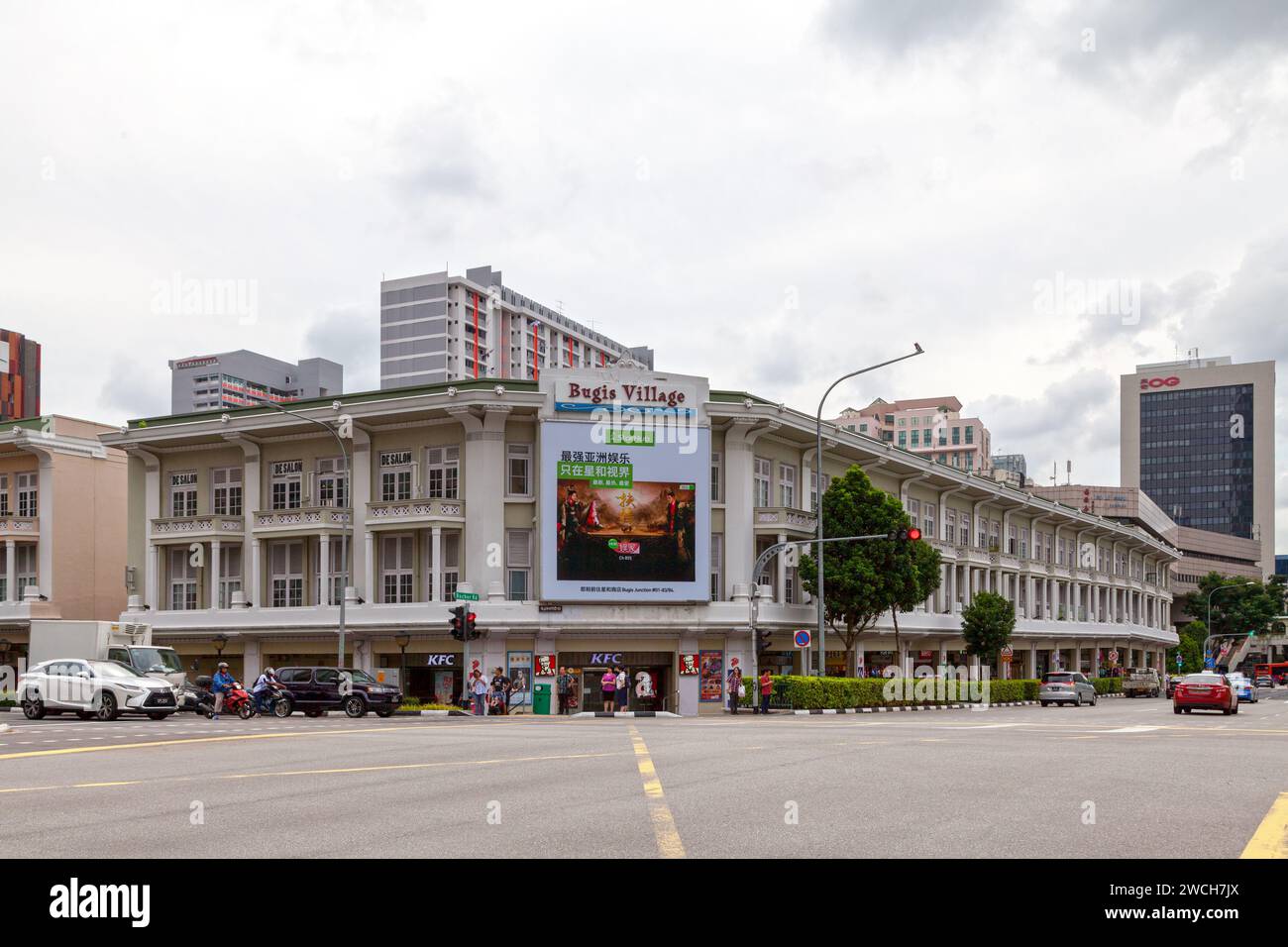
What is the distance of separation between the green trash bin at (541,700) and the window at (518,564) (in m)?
3.53

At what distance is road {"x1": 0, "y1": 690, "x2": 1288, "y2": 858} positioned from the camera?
924 centimetres

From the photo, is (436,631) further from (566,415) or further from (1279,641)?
(1279,641)

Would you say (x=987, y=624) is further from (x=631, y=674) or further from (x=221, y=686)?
(x=221, y=686)

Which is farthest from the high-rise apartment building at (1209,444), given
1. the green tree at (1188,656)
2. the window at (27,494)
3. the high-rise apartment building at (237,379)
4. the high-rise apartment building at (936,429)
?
the window at (27,494)

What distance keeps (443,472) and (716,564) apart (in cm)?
1150

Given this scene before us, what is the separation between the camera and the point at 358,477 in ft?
161

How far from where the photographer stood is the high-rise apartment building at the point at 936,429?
174m

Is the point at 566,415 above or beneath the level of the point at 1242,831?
above

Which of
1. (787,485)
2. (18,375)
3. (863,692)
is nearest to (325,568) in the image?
(787,485)

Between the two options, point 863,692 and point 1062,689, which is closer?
point 863,692

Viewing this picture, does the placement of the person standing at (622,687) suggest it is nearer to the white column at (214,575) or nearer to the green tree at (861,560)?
the green tree at (861,560)

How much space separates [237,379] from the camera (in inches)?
6639
